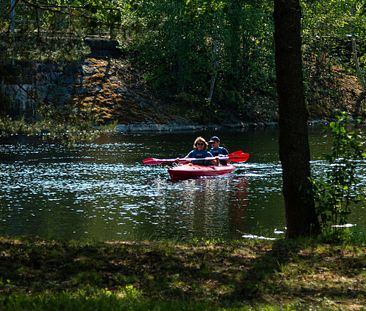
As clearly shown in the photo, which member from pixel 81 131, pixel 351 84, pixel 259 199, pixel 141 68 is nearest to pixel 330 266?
pixel 81 131

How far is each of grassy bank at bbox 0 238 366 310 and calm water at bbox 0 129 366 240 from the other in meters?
3.45

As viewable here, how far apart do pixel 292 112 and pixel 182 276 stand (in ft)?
11.5

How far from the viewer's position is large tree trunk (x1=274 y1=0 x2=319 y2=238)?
9.93 metres

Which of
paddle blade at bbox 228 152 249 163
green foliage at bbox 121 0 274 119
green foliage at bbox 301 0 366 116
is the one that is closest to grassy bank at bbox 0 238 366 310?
paddle blade at bbox 228 152 249 163

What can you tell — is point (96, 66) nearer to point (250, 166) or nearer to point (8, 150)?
point (8, 150)

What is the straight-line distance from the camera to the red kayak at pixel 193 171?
27.6m

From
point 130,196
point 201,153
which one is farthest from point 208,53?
point 130,196

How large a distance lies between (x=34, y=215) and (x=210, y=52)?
1404 inches

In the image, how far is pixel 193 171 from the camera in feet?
91.7

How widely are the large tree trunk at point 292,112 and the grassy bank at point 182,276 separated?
0.89 meters

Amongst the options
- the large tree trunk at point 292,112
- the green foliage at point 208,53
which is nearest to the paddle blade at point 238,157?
the large tree trunk at point 292,112

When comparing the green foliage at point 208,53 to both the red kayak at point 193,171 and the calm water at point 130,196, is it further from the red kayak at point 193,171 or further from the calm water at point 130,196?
the red kayak at point 193,171

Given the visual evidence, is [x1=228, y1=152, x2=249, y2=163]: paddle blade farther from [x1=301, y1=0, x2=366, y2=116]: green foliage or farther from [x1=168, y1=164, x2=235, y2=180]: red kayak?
[x1=301, y1=0, x2=366, y2=116]: green foliage

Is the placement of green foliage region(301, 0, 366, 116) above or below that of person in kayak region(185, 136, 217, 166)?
above
